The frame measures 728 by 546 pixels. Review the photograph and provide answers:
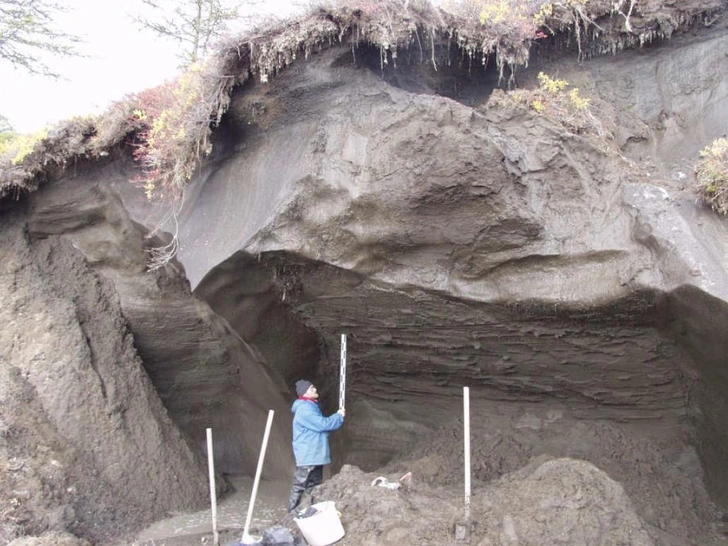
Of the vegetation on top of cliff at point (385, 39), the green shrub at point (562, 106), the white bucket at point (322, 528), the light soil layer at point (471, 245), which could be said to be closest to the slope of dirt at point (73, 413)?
the light soil layer at point (471, 245)

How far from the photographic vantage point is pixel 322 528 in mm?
4453

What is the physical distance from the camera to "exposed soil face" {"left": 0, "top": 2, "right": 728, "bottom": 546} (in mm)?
4824

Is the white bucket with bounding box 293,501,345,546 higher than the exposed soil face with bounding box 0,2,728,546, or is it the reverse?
the exposed soil face with bounding box 0,2,728,546

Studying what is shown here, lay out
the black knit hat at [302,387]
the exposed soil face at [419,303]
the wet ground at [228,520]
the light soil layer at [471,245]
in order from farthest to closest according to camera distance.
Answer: the wet ground at [228,520] → the black knit hat at [302,387] → the light soil layer at [471,245] → the exposed soil face at [419,303]

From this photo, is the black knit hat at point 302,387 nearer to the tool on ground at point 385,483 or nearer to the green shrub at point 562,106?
the tool on ground at point 385,483

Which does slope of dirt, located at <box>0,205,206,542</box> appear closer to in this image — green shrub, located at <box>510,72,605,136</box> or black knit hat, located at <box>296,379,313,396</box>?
black knit hat, located at <box>296,379,313,396</box>

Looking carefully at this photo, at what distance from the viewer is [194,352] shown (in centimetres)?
821

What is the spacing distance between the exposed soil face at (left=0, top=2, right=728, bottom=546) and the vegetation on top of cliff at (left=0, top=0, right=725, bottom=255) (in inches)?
6.5

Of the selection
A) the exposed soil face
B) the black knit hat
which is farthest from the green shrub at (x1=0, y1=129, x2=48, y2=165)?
the black knit hat

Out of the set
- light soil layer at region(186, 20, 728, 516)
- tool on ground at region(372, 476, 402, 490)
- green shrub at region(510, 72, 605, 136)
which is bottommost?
tool on ground at region(372, 476, 402, 490)

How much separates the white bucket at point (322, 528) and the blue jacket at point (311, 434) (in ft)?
4.09

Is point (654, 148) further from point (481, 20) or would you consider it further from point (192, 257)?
point (192, 257)

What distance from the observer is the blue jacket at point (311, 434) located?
5.74 meters

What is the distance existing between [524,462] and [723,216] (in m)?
3.16
